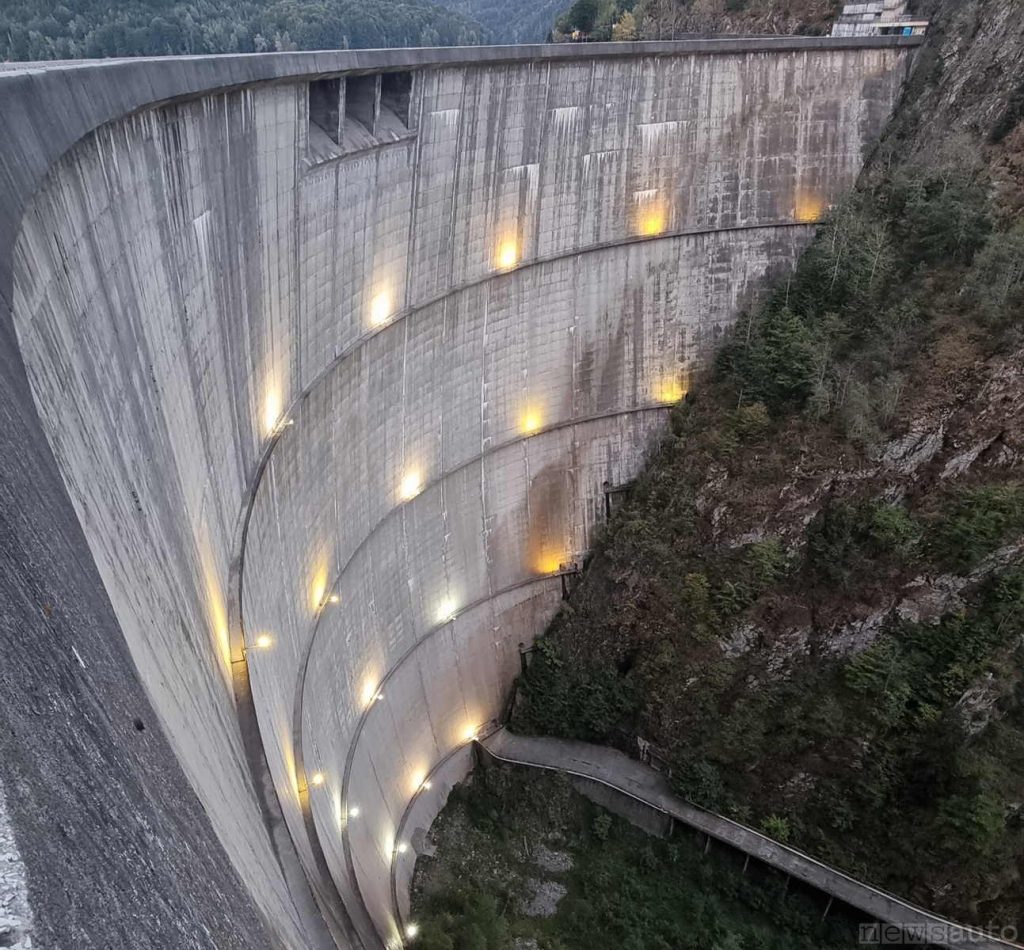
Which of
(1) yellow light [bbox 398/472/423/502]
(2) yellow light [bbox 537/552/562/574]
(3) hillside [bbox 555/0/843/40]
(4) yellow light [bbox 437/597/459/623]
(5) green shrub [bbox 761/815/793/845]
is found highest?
(3) hillside [bbox 555/0/843/40]

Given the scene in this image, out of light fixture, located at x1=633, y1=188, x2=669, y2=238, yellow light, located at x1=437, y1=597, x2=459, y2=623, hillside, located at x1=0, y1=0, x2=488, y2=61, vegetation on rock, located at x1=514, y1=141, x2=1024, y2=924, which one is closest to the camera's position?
vegetation on rock, located at x1=514, y1=141, x2=1024, y2=924

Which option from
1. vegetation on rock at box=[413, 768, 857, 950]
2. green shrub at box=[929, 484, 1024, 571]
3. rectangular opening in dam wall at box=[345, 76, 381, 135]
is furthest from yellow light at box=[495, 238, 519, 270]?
vegetation on rock at box=[413, 768, 857, 950]

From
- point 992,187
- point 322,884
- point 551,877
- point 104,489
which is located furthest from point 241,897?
point 992,187

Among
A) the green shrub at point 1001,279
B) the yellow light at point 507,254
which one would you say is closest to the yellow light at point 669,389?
the yellow light at point 507,254

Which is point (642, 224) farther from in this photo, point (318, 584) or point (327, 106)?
point (318, 584)

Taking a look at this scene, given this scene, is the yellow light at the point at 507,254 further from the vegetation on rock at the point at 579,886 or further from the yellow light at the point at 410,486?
the vegetation on rock at the point at 579,886

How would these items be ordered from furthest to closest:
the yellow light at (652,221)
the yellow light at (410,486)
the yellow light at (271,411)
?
the yellow light at (652,221), the yellow light at (410,486), the yellow light at (271,411)

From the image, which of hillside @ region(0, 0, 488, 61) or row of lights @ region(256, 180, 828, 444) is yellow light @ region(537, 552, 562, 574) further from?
hillside @ region(0, 0, 488, 61)

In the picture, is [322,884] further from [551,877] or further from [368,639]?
[551,877]
